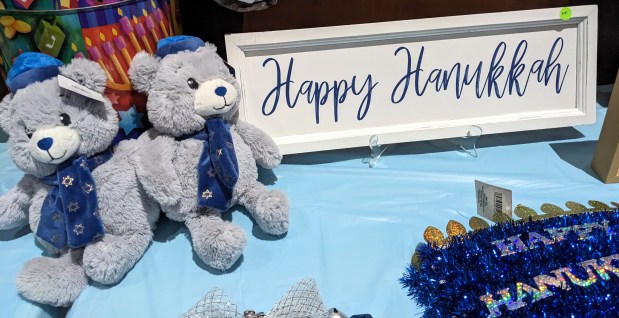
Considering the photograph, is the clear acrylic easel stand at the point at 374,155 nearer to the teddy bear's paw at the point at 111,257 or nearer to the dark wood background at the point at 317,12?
the dark wood background at the point at 317,12

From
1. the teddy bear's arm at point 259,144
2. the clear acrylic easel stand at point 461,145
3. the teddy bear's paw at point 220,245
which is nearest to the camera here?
the teddy bear's paw at point 220,245

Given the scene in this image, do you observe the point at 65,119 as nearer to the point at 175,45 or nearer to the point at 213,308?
the point at 175,45

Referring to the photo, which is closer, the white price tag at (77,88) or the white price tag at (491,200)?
the white price tag at (77,88)

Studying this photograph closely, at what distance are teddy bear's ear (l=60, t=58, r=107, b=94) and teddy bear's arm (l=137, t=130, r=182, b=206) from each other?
134 millimetres

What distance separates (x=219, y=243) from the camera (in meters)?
0.85

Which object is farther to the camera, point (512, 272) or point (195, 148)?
point (195, 148)

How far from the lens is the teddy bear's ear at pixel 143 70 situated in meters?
0.89

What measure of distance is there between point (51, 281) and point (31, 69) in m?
0.34

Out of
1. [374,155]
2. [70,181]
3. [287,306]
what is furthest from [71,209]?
[374,155]

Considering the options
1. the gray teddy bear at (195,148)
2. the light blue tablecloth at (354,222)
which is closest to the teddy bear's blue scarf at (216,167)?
the gray teddy bear at (195,148)

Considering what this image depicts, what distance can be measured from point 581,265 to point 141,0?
33.6 inches

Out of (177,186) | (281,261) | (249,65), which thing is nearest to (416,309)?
(281,261)

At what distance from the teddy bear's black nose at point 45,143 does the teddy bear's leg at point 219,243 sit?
0.90 feet

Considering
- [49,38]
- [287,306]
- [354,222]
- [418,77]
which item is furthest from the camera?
[418,77]
